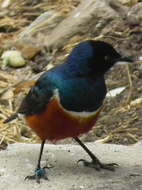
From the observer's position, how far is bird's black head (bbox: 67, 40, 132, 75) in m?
4.64

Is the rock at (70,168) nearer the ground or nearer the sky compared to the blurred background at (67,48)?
nearer the sky

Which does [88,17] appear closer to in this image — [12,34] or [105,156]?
[12,34]

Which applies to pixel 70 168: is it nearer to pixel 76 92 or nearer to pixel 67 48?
pixel 76 92

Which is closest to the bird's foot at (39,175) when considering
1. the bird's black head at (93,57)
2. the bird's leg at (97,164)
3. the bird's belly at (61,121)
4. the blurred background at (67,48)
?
the bird's belly at (61,121)

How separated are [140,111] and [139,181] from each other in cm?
166

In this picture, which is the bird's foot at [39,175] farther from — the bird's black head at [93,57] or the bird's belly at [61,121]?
the bird's black head at [93,57]

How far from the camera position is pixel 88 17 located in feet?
25.3

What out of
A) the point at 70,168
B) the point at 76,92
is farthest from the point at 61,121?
the point at 70,168

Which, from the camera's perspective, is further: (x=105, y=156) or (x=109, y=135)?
(x=109, y=135)

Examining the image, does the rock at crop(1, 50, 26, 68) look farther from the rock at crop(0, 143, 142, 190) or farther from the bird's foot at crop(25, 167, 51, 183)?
the bird's foot at crop(25, 167, 51, 183)

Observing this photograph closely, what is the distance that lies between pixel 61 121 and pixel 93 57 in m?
0.43

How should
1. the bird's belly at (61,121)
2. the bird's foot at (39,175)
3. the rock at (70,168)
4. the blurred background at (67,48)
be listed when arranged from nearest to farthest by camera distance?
A: the bird's belly at (61,121), the rock at (70,168), the bird's foot at (39,175), the blurred background at (67,48)

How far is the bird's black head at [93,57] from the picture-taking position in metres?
4.64

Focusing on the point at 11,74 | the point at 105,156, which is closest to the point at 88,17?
the point at 11,74
